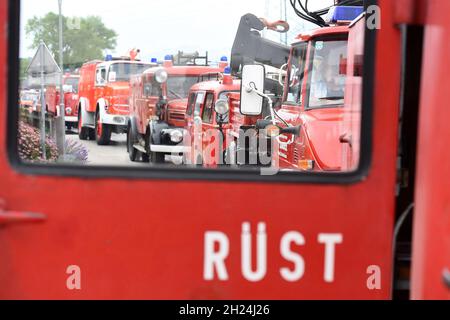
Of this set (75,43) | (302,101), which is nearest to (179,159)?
(75,43)

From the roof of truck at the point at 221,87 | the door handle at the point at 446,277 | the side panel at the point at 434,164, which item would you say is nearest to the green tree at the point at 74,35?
the side panel at the point at 434,164

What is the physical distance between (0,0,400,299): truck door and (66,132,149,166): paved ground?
0.22 feet

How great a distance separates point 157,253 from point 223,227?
0.58ft

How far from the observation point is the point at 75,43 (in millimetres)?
2275

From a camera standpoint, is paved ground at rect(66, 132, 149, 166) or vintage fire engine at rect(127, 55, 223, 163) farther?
vintage fire engine at rect(127, 55, 223, 163)

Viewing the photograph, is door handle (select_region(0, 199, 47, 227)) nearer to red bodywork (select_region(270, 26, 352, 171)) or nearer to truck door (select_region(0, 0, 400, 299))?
truck door (select_region(0, 0, 400, 299))

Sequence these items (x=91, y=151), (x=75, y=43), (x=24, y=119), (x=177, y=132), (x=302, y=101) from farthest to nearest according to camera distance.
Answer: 1. (x=302, y=101)
2. (x=177, y=132)
3. (x=75, y=43)
4. (x=91, y=151)
5. (x=24, y=119)

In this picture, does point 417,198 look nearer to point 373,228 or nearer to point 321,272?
point 373,228

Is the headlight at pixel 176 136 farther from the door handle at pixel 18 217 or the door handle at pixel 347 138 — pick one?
the door handle at pixel 18 217

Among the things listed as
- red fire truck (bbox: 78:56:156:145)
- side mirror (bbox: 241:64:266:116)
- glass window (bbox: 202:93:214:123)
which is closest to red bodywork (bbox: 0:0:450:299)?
red fire truck (bbox: 78:56:156:145)

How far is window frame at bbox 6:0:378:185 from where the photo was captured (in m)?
1.64

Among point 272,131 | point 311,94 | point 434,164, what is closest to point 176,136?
point 434,164

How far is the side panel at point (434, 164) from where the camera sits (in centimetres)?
151

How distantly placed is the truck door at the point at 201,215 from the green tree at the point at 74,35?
23 centimetres
